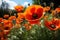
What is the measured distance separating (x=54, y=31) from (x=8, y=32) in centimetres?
68

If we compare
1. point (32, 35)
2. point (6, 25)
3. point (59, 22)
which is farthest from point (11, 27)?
point (59, 22)

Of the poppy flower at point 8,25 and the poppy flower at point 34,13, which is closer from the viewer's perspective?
the poppy flower at point 34,13

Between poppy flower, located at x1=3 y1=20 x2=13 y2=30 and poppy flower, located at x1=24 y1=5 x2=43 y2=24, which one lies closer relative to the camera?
poppy flower, located at x1=24 y1=5 x2=43 y2=24

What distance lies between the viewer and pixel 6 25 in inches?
141

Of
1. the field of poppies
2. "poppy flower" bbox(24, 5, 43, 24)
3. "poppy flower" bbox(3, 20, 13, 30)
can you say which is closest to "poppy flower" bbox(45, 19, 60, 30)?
the field of poppies

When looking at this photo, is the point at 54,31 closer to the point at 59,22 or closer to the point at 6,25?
the point at 59,22

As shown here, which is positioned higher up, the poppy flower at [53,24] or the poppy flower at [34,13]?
the poppy flower at [34,13]

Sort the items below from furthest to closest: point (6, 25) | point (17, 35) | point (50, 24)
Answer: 1. point (6, 25)
2. point (17, 35)
3. point (50, 24)

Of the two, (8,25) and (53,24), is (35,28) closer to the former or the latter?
(53,24)

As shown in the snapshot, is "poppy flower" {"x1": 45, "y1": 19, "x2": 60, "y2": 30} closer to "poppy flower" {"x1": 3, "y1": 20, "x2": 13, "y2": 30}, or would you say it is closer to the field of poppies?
the field of poppies

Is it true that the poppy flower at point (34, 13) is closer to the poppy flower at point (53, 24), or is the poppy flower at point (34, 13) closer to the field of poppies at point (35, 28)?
the field of poppies at point (35, 28)

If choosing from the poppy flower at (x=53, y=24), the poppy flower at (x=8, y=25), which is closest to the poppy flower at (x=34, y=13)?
Answer: the poppy flower at (x=53, y=24)

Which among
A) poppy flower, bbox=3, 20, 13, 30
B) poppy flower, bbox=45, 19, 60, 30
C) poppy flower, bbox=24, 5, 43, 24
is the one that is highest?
poppy flower, bbox=24, 5, 43, 24

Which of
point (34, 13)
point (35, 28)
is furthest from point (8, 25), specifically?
point (34, 13)
